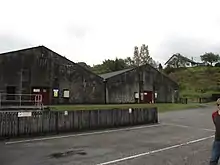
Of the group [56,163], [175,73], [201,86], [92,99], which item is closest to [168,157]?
[56,163]

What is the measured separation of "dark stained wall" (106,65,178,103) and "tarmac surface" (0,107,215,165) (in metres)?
26.6

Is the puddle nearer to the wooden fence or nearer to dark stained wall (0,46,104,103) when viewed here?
the wooden fence

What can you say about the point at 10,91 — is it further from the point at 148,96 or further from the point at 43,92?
the point at 148,96

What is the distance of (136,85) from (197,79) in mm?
41811

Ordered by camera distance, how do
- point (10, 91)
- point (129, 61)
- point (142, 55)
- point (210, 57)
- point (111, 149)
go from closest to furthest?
point (111, 149)
point (10, 91)
point (142, 55)
point (129, 61)
point (210, 57)

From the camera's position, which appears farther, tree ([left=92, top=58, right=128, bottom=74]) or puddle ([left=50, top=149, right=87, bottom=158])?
tree ([left=92, top=58, right=128, bottom=74])

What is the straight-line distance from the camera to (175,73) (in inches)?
3568

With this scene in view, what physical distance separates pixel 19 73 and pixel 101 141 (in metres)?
23.3

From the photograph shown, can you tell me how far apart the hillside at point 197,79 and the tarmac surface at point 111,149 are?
189 feet

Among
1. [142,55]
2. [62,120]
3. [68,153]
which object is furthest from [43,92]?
[142,55]

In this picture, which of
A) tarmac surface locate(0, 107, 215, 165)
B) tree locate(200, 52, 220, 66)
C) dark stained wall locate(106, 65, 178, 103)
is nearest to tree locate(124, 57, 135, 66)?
tree locate(200, 52, 220, 66)

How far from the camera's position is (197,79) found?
275 ft

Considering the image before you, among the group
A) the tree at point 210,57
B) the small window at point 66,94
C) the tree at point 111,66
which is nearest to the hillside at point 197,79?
the tree at point 210,57

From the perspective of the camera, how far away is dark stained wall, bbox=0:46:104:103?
3500cm
